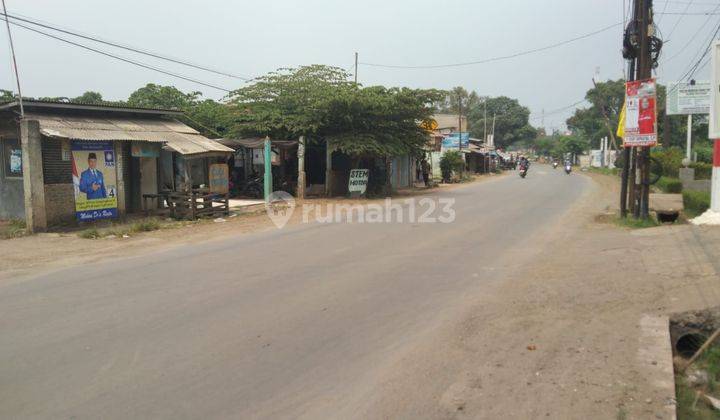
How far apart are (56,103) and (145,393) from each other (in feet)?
42.4

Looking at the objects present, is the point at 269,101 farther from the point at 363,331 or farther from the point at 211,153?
the point at 363,331

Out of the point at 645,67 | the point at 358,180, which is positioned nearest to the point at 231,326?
the point at 645,67

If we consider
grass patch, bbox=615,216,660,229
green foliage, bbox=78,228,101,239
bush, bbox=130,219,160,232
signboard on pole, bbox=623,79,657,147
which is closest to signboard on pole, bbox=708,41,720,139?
signboard on pole, bbox=623,79,657,147

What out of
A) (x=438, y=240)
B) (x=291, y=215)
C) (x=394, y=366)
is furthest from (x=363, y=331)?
(x=291, y=215)

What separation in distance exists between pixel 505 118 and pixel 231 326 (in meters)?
97.3

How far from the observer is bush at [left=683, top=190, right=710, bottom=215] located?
1470 centimetres

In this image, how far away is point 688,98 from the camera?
3195 centimetres

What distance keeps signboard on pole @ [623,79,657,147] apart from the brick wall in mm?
14500

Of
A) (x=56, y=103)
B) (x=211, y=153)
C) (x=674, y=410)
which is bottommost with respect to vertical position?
(x=674, y=410)

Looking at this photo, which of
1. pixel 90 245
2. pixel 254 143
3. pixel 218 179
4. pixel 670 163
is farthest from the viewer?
pixel 670 163

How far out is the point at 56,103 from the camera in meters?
14.7

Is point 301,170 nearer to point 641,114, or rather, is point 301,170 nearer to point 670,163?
point 641,114

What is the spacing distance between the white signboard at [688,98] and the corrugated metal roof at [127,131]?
27.2 metres

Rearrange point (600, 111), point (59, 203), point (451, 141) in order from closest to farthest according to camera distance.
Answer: point (59, 203) → point (451, 141) → point (600, 111)
